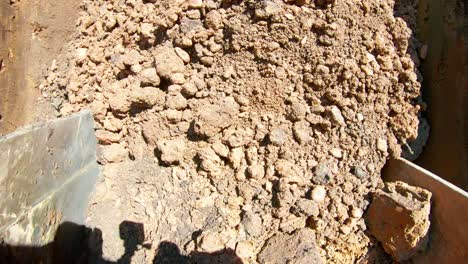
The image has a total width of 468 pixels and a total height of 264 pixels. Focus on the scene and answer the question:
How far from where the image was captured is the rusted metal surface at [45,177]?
1257 mm

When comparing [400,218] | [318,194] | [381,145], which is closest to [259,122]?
[318,194]

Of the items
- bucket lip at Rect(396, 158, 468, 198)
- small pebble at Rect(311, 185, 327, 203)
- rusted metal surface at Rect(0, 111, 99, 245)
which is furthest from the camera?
small pebble at Rect(311, 185, 327, 203)

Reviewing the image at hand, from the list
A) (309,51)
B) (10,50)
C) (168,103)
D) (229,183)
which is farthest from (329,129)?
(10,50)

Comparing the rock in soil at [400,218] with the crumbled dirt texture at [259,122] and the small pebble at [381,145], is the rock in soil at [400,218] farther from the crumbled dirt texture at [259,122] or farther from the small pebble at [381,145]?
the small pebble at [381,145]

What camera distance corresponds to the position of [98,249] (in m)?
1.70

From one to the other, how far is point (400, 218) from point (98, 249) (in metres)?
1.43

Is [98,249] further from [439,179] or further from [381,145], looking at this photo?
[439,179]

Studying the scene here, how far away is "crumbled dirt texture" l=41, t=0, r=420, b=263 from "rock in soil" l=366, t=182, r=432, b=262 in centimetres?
7

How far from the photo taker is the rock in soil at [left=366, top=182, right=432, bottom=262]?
161cm

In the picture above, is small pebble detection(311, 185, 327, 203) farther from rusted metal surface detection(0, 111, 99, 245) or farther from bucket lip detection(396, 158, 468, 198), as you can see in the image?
rusted metal surface detection(0, 111, 99, 245)

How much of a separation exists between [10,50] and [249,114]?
1491mm

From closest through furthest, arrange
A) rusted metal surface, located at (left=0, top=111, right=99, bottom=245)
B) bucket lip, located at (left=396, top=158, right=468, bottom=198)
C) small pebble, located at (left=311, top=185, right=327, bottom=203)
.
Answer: rusted metal surface, located at (left=0, top=111, right=99, bottom=245) → bucket lip, located at (left=396, top=158, right=468, bottom=198) → small pebble, located at (left=311, top=185, right=327, bottom=203)

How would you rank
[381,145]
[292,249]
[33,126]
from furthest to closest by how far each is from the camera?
[381,145] → [292,249] → [33,126]

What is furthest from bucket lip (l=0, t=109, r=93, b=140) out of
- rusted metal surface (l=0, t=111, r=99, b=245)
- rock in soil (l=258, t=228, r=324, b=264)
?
rock in soil (l=258, t=228, r=324, b=264)
